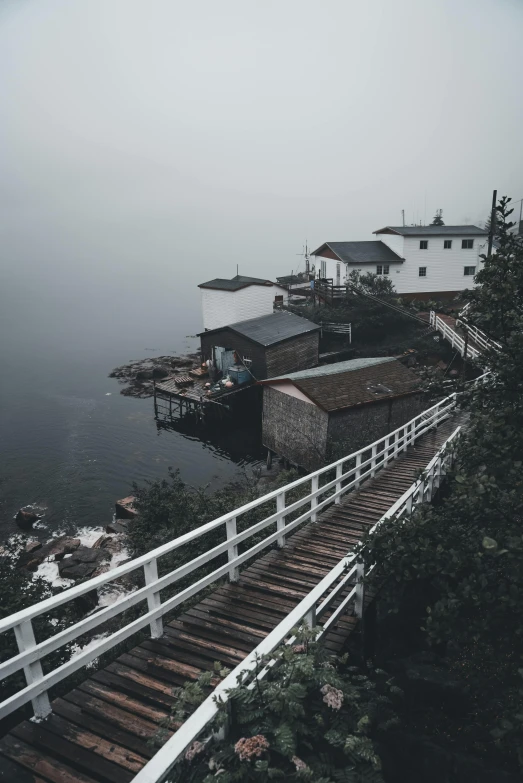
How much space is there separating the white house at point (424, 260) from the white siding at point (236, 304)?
28.5 ft

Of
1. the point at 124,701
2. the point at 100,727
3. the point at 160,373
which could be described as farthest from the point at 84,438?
the point at 100,727

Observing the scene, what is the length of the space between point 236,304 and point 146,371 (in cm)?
1535

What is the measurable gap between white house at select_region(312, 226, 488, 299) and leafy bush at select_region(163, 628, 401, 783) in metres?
46.9

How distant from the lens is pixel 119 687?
5.44 m

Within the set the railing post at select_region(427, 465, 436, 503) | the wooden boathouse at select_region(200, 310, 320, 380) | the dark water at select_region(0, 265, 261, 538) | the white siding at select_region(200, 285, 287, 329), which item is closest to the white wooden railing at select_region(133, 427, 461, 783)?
the railing post at select_region(427, 465, 436, 503)

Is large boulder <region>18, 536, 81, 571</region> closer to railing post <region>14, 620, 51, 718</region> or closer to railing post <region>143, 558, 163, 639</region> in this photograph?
railing post <region>143, 558, 163, 639</region>

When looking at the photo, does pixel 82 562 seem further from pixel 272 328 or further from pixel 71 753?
pixel 272 328

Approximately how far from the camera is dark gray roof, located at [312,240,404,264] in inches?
1921

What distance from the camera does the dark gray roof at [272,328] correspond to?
125 feet

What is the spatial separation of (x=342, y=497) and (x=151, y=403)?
110 ft

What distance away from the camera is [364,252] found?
5075 centimetres

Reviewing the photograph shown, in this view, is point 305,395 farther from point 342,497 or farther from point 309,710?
point 309,710

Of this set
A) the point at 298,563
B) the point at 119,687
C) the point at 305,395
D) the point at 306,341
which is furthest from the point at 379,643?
the point at 306,341

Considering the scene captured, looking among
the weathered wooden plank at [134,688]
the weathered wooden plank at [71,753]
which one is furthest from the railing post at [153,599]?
the weathered wooden plank at [71,753]
